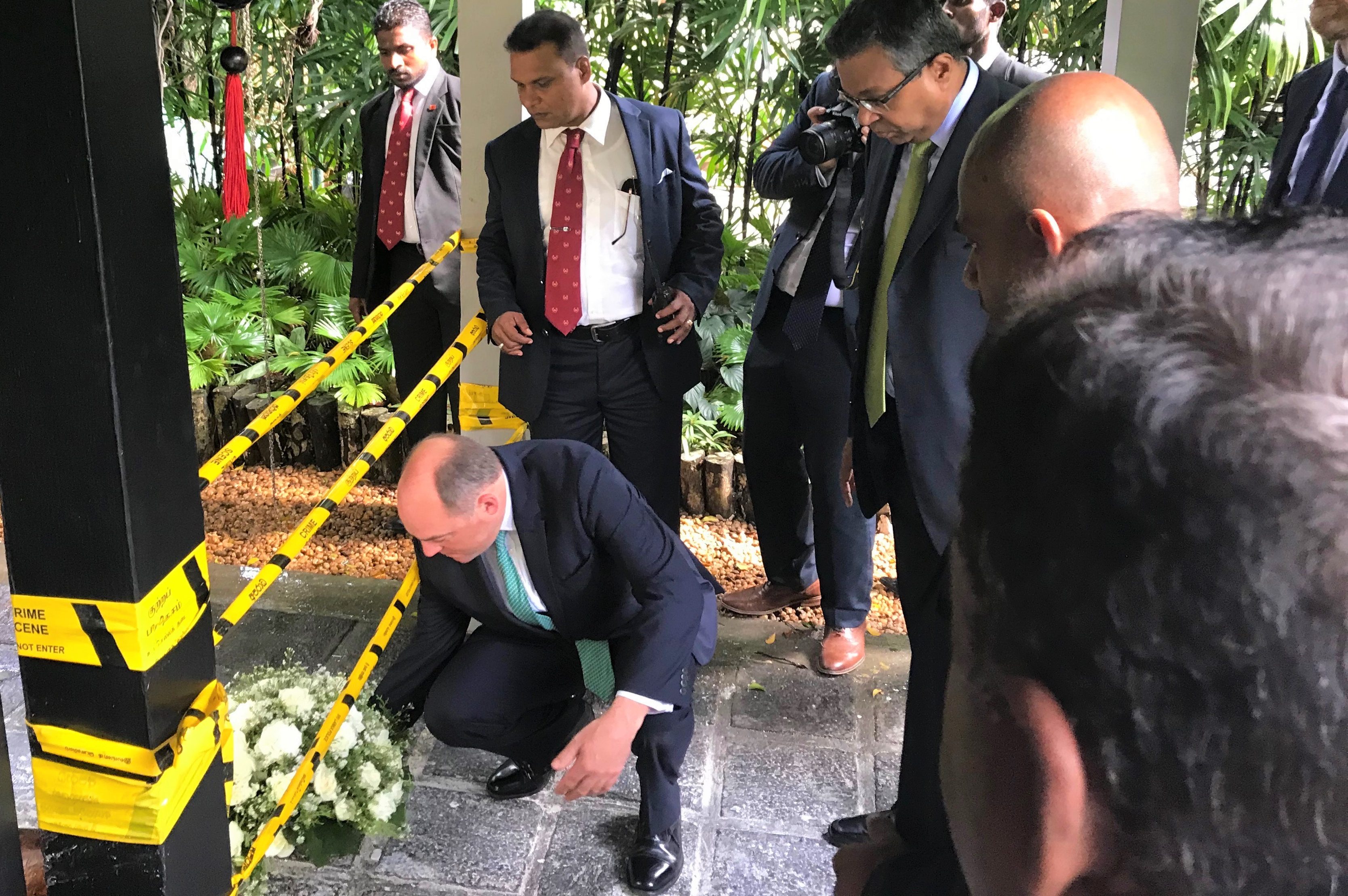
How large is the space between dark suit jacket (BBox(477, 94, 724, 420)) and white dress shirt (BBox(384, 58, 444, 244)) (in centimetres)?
71

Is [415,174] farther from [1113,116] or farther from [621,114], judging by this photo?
[1113,116]

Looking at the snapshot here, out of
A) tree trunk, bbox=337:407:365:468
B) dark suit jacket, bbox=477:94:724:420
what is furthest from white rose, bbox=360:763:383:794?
tree trunk, bbox=337:407:365:468

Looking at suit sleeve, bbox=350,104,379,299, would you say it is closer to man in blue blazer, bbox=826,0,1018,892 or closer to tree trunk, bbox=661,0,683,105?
tree trunk, bbox=661,0,683,105

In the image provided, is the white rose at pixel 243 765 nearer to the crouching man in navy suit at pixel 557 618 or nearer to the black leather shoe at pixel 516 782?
the crouching man in navy suit at pixel 557 618

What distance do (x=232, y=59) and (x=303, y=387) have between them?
27.4 inches

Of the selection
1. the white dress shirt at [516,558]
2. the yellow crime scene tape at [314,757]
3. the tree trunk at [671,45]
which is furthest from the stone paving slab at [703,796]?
the tree trunk at [671,45]

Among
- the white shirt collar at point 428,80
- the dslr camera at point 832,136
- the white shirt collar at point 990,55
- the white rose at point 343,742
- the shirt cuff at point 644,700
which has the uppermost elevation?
the white shirt collar at point 428,80

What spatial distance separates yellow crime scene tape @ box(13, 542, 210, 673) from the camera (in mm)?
1278

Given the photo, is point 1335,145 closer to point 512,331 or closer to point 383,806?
point 512,331

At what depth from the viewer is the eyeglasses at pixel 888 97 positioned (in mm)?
1922

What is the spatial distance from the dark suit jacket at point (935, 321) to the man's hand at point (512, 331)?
1.07m

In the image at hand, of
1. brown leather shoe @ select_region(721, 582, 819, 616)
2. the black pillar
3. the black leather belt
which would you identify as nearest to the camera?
the black pillar

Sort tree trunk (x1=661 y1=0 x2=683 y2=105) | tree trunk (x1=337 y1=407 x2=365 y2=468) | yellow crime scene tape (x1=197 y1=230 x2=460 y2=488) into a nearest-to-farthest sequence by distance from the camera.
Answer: yellow crime scene tape (x1=197 y1=230 x2=460 y2=488) → tree trunk (x1=337 y1=407 x2=365 y2=468) → tree trunk (x1=661 y1=0 x2=683 y2=105)

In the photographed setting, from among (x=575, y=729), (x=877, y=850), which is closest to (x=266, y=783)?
(x=575, y=729)
